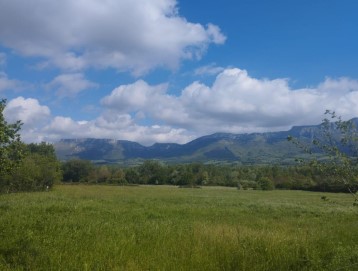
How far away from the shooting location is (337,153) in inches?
352

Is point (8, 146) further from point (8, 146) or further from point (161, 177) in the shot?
point (161, 177)

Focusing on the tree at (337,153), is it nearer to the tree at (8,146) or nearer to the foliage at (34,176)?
the tree at (8,146)

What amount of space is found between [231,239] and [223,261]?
106 inches

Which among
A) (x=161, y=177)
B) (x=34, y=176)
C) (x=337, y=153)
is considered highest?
(x=337, y=153)

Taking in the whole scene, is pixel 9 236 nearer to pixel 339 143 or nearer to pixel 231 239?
pixel 231 239

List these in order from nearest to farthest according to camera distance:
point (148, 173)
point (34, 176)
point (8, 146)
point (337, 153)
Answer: point (337, 153) < point (8, 146) < point (34, 176) < point (148, 173)

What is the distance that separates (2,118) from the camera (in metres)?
26.6

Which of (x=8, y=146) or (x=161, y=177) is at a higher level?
(x=8, y=146)

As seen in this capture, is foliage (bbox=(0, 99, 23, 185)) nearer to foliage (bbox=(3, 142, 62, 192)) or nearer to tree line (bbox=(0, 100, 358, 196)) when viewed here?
tree line (bbox=(0, 100, 358, 196))

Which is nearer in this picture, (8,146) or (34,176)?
(8,146)

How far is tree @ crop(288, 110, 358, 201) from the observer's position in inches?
348

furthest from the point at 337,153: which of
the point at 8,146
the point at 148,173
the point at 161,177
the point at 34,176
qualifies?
the point at 148,173

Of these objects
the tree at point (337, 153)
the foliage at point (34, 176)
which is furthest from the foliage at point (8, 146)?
the foliage at point (34, 176)

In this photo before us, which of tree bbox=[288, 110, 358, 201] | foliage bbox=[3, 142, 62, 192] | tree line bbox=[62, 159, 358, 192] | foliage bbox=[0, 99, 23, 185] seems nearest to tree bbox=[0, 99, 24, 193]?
foliage bbox=[0, 99, 23, 185]
